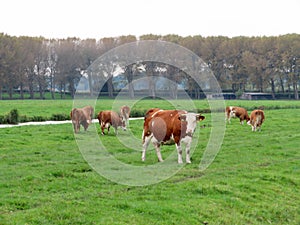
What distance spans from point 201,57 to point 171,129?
77.4 metres

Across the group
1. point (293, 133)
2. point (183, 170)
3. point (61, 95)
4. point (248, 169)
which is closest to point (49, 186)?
point (183, 170)

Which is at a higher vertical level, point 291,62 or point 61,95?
point 291,62

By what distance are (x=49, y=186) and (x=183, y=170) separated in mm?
4559

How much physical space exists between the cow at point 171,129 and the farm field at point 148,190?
72 centimetres

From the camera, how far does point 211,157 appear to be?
696 inches

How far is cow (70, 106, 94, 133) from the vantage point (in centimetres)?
2541

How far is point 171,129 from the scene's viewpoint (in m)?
16.0

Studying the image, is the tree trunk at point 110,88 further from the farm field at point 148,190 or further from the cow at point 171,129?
the cow at point 171,129

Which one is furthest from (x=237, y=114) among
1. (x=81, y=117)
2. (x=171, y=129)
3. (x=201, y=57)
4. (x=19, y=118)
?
(x=201, y=57)

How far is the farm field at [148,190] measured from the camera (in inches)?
386

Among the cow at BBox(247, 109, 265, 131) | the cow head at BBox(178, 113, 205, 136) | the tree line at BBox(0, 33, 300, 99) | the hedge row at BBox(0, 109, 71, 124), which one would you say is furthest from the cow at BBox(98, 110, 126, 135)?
the tree line at BBox(0, 33, 300, 99)

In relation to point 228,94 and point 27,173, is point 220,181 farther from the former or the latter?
point 228,94

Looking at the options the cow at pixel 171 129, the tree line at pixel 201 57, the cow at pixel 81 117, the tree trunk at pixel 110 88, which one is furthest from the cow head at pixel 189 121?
the tree line at pixel 201 57

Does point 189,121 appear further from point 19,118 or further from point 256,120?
point 19,118
